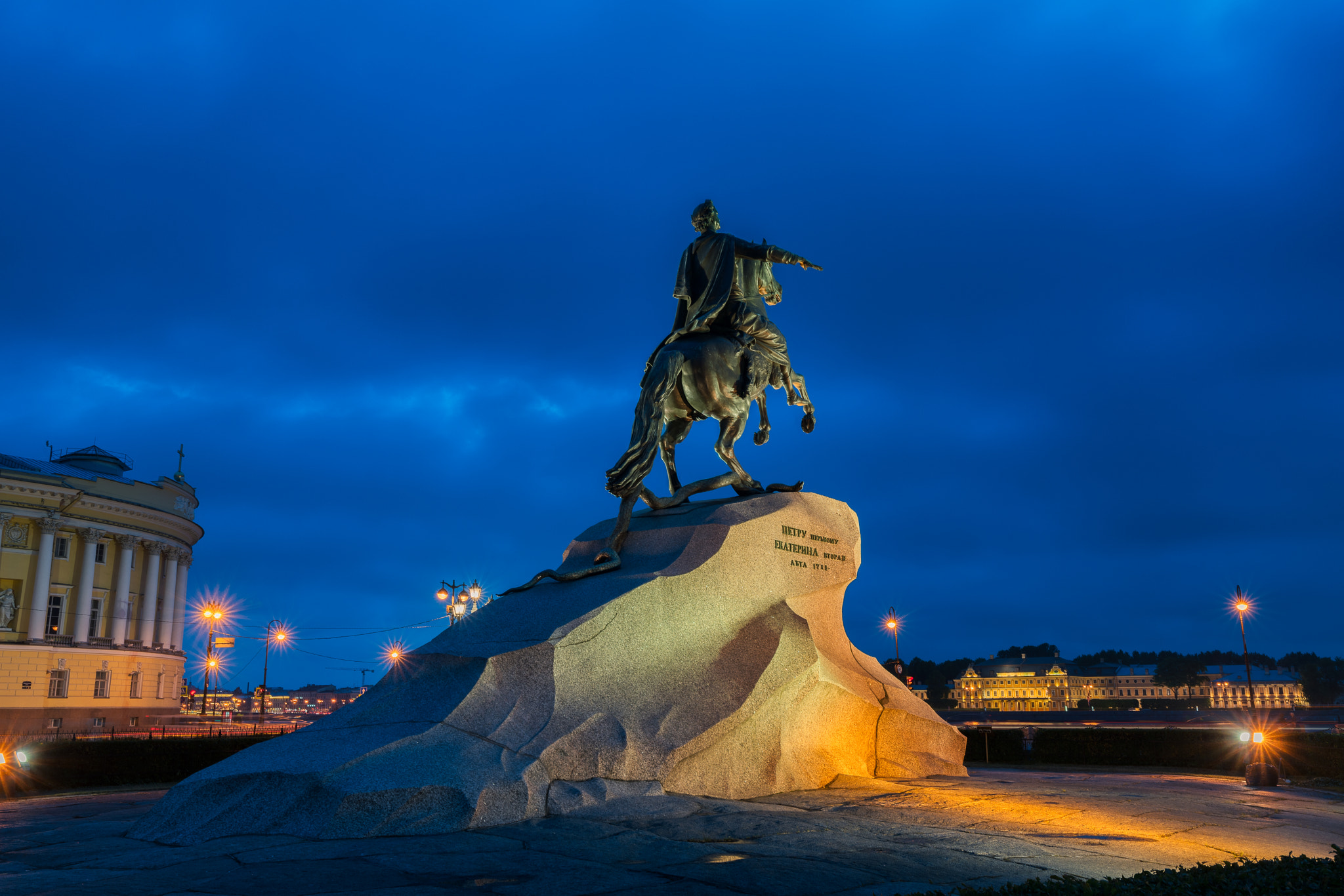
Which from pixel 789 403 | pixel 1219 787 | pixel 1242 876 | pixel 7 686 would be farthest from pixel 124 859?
pixel 7 686

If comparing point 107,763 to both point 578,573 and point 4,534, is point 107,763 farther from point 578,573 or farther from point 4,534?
point 4,534

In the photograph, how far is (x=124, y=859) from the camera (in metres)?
6.21

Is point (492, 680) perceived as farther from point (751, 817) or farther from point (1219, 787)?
point (1219, 787)

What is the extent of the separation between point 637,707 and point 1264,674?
190 metres

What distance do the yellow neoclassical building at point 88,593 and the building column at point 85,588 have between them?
57mm

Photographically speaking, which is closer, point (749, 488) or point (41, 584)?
point (749, 488)

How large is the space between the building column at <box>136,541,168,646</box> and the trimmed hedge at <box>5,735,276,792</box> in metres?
52.1

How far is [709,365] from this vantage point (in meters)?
12.5

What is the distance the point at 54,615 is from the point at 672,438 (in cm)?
5846

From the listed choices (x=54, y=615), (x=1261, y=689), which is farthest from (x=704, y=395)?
(x=1261, y=689)

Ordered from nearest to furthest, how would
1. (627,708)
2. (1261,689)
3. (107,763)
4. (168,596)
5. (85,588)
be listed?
(627,708)
(107,763)
(85,588)
(168,596)
(1261,689)

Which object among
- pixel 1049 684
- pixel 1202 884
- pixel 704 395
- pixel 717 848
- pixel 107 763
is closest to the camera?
pixel 1202 884

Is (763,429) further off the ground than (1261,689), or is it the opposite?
(763,429)

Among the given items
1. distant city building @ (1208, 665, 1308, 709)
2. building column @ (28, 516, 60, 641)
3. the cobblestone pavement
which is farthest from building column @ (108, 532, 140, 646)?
distant city building @ (1208, 665, 1308, 709)
